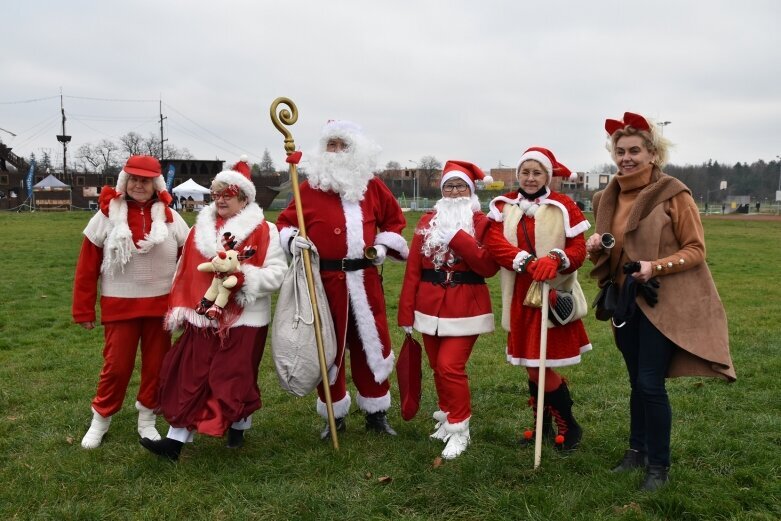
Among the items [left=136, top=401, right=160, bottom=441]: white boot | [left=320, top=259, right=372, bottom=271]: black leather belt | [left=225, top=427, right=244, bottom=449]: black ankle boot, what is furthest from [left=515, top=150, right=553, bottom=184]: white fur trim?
[left=136, top=401, right=160, bottom=441]: white boot

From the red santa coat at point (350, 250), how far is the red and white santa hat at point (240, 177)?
39cm

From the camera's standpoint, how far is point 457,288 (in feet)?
14.3

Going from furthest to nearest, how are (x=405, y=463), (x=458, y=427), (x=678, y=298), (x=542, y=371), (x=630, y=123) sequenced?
(x=458, y=427) → (x=405, y=463) → (x=542, y=371) → (x=630, y=123) → (x=678, y=298)

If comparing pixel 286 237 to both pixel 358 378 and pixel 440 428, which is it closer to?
pixel 358 378

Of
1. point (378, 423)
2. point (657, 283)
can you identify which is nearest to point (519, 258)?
point (657, 283)

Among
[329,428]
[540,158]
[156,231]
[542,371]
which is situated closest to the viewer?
[542,371]

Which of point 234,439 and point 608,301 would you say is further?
point 234,439

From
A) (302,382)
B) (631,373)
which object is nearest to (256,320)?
(302,382)

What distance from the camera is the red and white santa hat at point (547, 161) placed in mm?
4168

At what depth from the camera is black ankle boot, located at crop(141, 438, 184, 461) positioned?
13.4ft

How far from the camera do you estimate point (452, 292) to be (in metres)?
4.36

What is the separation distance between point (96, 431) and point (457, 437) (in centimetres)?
261

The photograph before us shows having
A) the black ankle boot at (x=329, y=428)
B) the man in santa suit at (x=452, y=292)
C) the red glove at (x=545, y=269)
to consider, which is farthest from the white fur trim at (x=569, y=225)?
the black ankle boot at (x=329, y=428)

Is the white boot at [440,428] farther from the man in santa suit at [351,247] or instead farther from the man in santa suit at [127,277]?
the man in santa suit at [127,277]
